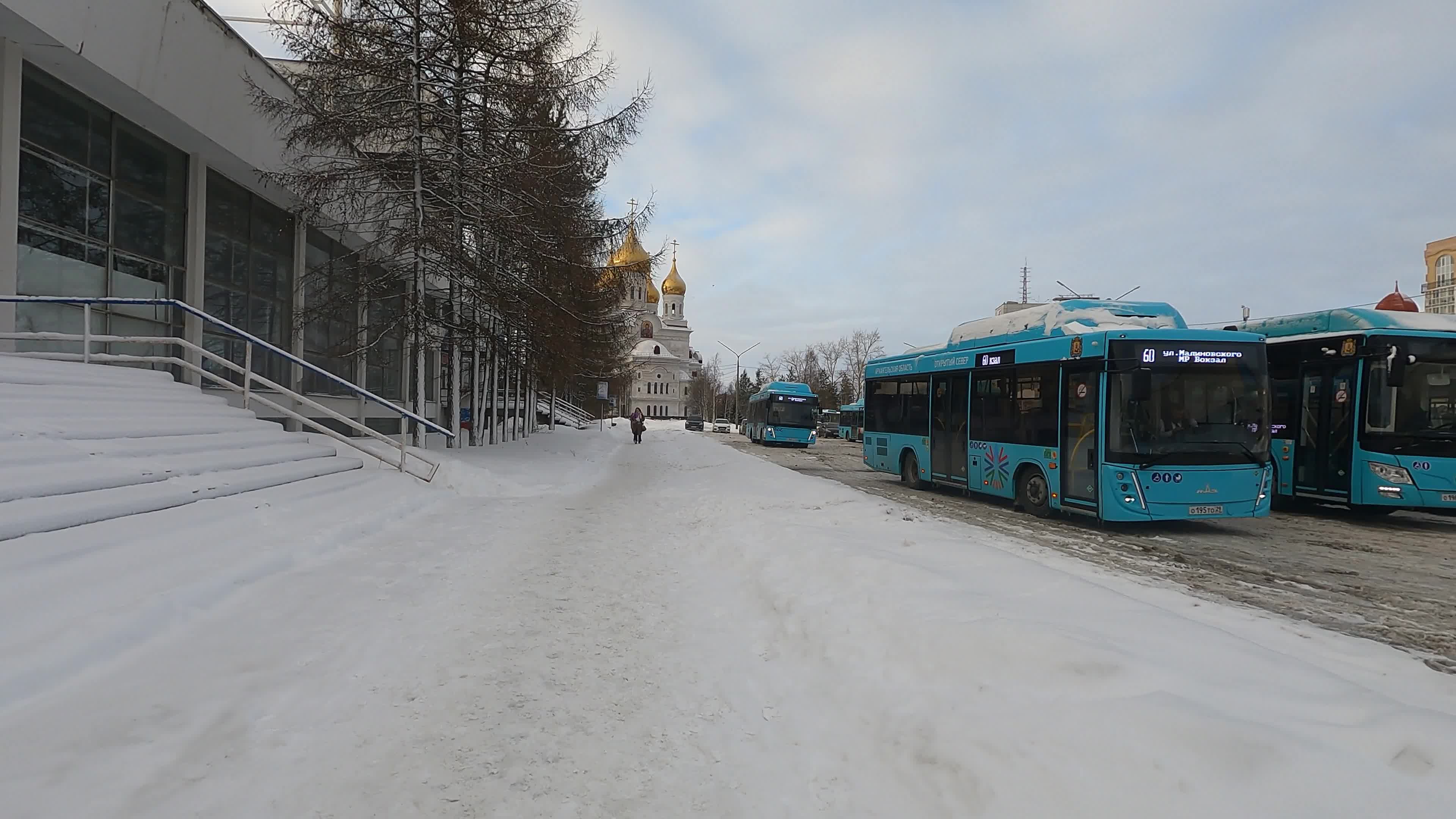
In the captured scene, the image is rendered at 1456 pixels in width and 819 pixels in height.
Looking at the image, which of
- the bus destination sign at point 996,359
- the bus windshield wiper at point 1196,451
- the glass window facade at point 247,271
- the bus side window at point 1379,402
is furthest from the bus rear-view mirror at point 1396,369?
the glass window facade at point 247,271

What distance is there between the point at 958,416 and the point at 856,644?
11041mm

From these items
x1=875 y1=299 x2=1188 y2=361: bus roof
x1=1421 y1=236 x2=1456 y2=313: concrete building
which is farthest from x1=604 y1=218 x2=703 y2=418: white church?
x1=875 y1=299 x2=1188 y2=361: bus roof

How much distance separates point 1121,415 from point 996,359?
326cm

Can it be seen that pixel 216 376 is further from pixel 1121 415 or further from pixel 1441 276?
pixel 1441 276

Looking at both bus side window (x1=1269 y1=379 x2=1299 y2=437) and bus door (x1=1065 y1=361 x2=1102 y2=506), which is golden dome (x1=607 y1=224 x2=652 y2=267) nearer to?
bus door (x1=1065 y1=361 x2=1102 y2=506)

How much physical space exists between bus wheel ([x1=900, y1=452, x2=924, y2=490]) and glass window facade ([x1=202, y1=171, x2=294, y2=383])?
1449 cm

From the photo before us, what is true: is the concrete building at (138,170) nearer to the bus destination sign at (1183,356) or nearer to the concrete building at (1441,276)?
the bus destination sign at (1183,356)

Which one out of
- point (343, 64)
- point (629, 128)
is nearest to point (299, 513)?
point (343, 64)

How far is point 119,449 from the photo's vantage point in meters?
7.18

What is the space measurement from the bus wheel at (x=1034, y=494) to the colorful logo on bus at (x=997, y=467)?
12.6 inches

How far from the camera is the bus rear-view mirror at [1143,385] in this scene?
1030cm

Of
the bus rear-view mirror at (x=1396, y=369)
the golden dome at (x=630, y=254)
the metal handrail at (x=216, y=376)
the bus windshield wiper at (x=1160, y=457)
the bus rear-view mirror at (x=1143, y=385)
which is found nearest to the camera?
the metal handrail at (x=216, y=376)

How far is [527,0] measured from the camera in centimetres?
1433

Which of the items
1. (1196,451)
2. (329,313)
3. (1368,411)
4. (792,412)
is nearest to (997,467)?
(1196,451)
